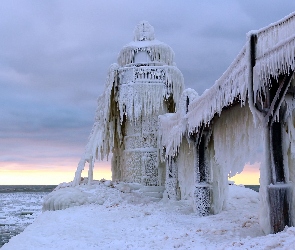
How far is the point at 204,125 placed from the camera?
11875mm

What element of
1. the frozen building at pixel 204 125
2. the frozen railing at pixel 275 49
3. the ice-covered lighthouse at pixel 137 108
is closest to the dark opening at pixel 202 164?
the frozen building at pixel 204 125

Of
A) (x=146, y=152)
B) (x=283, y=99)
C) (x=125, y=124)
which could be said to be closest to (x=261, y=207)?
(x=283, y=99)

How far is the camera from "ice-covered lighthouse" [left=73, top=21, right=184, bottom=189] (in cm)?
1850

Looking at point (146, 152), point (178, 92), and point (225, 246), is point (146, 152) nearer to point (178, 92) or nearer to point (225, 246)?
point (178, 92)

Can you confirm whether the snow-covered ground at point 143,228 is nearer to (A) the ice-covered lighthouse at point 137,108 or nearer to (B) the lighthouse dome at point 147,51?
(A) the ice-covered lighthouse at point 137,108

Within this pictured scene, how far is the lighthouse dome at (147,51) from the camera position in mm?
19344

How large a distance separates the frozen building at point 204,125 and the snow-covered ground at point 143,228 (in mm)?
903

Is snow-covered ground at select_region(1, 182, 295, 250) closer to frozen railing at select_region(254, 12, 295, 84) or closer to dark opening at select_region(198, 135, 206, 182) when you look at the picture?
dark opening at select_region(198, 135, 206, 182)

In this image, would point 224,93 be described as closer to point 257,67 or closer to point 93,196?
point 257,67

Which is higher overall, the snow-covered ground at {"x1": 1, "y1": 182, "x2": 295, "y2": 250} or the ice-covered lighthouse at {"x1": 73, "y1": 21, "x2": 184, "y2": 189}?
the ice-covered lighthouse at {"x1": 73, "y1": 21, "x2": 184, "y2": 189}

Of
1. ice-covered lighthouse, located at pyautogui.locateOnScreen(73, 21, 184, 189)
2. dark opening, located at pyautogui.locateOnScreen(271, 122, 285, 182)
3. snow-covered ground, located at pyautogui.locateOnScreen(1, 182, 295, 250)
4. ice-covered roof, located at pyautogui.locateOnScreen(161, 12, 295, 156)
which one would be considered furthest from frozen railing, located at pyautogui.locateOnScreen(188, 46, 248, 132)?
ice-covered lighthouse, located at pyautogui.locateOnScreen(73, 21, 184, 189)

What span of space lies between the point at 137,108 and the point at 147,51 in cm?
324

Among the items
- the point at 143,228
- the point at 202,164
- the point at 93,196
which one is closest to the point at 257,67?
the point at 143,228

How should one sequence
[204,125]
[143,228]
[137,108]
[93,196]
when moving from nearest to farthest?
1. [143,228]
2. [204,125]
3. [93,196]
4. [137,108]
